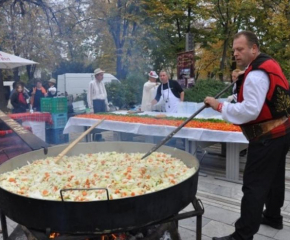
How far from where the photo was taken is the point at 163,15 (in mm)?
14672

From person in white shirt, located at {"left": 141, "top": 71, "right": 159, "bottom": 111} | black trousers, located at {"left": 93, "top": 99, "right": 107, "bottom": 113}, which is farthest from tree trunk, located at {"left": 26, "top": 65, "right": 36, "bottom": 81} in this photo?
person in white shirt, located at {"left": 141, "top": 71, "right": 159, "bottom": 111}

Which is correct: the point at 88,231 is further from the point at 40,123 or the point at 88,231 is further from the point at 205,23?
the point at 205,23

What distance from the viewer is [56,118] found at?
8.41 metres

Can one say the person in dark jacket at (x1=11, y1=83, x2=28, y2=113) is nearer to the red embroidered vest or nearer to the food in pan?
the food in pan

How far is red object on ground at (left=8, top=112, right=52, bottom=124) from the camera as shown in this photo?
7066 millimetres

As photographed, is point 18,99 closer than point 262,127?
No

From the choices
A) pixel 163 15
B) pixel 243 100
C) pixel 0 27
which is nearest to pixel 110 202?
pixel 243 100

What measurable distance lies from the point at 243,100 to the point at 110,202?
151 centimetres

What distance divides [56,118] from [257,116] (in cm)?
684

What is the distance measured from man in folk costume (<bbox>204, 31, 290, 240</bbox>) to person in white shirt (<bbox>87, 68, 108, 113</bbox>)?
560cm

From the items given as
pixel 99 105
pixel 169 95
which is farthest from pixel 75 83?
pixel 169 95

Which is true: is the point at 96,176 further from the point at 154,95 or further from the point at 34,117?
the point at 154,95

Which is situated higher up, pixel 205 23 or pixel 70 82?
pixel 205 23

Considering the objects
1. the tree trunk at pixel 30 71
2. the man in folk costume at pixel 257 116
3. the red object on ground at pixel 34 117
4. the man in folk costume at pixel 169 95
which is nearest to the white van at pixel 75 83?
the tree trunk at pixel 30 71
